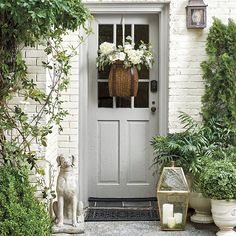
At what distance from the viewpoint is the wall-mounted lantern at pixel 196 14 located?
190 inches

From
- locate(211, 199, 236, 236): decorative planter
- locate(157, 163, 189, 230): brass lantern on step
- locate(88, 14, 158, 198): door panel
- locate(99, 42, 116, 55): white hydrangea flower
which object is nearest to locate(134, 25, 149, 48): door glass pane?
locate(88, 14, 158, 198): door panel

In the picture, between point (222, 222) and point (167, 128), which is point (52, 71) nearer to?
point (167, 128)

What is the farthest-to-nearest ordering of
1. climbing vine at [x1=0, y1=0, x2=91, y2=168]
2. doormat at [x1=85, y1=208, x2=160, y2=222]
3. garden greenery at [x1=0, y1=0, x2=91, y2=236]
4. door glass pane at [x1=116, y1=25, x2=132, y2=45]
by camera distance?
door glass pane at [x1=116, y1=25, x2=132, y2=45] → doormat at [x1=85, y1=208, x2=160, y2=222] → climbing vine at [x1=0, y1=0, x2=91, y2=168] → garden greenery at [x1=0, y1=0, x2=91, y2=236]

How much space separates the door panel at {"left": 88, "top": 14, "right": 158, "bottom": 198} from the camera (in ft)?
17.0

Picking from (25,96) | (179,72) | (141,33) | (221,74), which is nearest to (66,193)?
(25,96)

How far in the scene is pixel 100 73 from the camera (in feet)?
17.0

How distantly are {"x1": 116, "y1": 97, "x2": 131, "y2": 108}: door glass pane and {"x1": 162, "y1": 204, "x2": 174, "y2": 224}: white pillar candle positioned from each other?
1273 mm

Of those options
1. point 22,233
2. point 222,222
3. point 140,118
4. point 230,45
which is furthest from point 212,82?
point 22,233

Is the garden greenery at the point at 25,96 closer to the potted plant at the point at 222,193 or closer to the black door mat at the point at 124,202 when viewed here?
the black door mat at the point at 124,202

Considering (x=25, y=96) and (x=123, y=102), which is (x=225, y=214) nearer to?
(x=123, y=102)

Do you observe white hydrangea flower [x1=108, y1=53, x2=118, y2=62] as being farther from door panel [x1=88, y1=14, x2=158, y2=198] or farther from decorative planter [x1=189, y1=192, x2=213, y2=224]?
decorative planter [x1=189, y1=192, x2=213, y2=224]

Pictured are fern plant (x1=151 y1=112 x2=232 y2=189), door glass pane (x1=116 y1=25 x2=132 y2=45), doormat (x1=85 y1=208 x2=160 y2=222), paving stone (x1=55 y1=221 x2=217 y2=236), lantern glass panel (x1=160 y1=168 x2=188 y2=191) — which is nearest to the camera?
paving stone (x1=55 y1=221 x2=217 y2=236)

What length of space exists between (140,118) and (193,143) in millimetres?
813

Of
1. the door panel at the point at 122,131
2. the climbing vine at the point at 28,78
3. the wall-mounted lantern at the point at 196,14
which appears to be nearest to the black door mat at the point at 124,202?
the door panel at the point at 122,131
